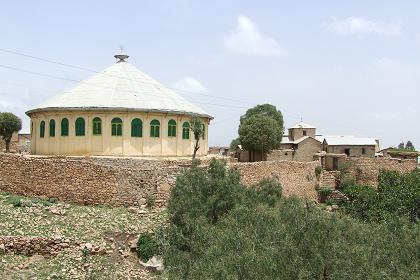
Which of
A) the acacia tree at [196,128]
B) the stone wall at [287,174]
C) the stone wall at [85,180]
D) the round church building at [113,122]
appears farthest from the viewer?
the acacia tree at [196,128]

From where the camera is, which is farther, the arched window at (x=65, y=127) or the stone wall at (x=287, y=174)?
the arched window at (x=65, y=127)

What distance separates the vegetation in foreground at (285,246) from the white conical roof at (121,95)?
12.4m

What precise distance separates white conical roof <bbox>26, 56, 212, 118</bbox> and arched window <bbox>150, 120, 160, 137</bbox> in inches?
31.9

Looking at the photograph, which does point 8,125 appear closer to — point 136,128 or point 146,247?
point 136,128

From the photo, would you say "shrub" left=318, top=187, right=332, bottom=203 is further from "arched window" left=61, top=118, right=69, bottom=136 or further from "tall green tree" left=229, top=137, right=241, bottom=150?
"tall green tree" left=229, top=137, right=241, bottom=150

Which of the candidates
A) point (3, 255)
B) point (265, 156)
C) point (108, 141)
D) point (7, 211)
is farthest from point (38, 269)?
point (265, 156)

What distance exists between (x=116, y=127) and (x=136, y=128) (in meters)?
1.08

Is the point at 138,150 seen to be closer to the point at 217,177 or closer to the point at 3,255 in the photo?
the point at 217,177

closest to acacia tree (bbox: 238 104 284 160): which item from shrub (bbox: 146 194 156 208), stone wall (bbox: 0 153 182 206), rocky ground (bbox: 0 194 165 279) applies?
stone wall (bbox: 0 153 182 206)

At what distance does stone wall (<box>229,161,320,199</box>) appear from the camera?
1106 inches

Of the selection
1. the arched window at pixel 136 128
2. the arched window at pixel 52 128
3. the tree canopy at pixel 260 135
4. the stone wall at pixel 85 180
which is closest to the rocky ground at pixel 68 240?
the stone wall at pixel 85 180

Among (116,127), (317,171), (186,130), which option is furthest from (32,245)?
(317,171)

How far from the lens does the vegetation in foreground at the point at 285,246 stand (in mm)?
10977

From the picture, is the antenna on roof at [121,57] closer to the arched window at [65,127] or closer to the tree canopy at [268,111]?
the arched window at [65,127]
